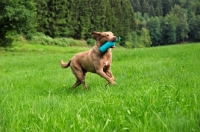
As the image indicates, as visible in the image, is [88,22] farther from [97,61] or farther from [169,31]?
[97,61]

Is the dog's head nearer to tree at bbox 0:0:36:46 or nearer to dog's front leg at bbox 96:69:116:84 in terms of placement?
dog's front leg at bbox 96:69:116:84

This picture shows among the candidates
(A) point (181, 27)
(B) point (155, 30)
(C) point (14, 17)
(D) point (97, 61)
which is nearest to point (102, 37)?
(D) point (97, 61)

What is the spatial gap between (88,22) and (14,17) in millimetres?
32836

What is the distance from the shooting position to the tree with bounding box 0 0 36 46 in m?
30.0

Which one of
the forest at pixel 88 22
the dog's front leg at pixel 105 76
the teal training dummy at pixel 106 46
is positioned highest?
the teal training dummy at pixel 106 46

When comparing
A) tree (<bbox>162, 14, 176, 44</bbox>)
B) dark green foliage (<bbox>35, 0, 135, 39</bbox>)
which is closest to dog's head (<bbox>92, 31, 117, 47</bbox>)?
dark green foliage (<bbox>35, 0, 135, 39</bbox>)

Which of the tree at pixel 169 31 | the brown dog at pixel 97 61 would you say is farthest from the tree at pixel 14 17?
the tree at pixel 169 31

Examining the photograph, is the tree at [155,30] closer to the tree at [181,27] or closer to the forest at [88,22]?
the forest at [88,22]

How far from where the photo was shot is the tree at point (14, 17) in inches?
1181

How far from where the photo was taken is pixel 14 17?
98.7ft

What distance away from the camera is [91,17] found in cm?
6450

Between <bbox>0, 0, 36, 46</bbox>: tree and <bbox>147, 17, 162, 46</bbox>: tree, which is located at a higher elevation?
<bbox>0, 0, 36, 46</bbox>: tree

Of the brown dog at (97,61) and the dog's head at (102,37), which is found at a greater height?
the dog's head at (102,37)

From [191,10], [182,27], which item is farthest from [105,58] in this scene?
[191,10]
